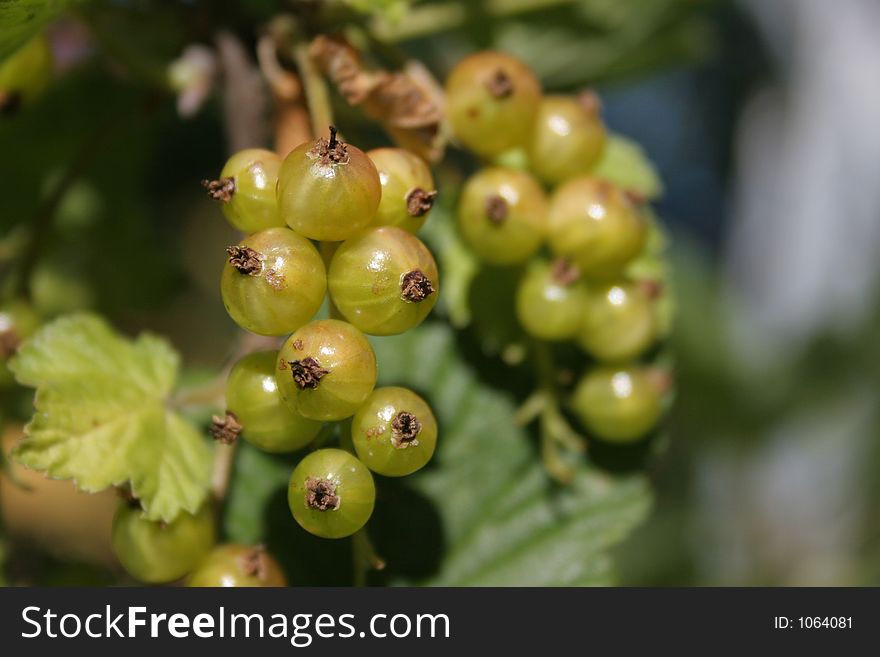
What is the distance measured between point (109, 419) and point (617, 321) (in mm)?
396

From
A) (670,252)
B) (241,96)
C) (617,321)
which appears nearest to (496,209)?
(617,321)

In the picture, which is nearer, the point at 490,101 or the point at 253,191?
the point at 253,191

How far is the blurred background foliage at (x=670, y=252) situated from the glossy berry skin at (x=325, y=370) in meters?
0.25

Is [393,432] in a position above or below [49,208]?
below

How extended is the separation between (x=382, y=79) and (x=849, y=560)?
1327mm

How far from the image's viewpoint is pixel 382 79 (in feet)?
2.33

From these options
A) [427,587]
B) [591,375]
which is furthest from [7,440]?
[591,375]

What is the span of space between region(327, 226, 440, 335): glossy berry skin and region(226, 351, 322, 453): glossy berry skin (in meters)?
0.07

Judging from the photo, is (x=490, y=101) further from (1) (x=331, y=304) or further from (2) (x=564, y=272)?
(1) (x=331, y=304)

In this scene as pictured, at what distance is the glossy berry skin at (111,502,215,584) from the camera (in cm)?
64

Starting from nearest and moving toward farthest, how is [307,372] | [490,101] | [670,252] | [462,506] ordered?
[307,372] → [490,101] → [462,506] → [670,252]

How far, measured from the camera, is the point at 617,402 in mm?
809

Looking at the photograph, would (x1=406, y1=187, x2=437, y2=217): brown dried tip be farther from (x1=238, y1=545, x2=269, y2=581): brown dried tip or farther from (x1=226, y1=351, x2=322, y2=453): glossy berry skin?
(x1=238, y1=545, x2=269, y2=581): brown dried tip

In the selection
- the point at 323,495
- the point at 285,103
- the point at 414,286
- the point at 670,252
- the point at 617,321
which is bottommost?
the point at 323,495
